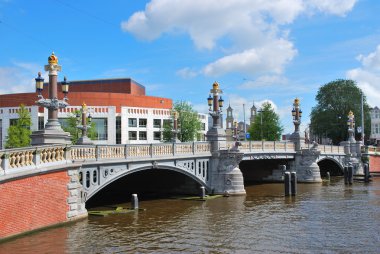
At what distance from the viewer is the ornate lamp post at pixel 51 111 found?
20.0 metres

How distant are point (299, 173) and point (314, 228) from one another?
25.8 m

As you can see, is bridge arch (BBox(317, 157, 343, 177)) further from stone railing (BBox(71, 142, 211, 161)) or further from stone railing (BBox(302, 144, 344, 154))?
stone railing (BBox(71, 142, 211, 161))

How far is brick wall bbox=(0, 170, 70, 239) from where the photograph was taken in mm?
15867

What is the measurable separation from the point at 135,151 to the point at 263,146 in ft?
57.2

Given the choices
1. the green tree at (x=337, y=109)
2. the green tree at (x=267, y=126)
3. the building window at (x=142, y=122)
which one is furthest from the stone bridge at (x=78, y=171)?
the green tree at (x=337, y=109)

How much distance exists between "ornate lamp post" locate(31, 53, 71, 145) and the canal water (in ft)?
13.5

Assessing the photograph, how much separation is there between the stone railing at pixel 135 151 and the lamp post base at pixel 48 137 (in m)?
0.80

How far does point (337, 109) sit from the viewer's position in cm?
8362

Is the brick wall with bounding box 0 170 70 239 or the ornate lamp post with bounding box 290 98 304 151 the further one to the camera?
the ornate lamp post with bounding box 290 98 304 151

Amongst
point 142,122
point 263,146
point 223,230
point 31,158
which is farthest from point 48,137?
point 142,122

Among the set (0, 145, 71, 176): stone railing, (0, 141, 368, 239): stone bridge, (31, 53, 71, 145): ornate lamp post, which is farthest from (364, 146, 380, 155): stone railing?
(0, 145, 71, 176): stone railing

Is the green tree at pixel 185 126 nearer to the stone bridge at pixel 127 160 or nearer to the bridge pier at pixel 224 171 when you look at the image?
the stone bridge at pixel 127 160

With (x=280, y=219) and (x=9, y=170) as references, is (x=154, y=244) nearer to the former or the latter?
(x=9, y=170)

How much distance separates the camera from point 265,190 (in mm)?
37812
